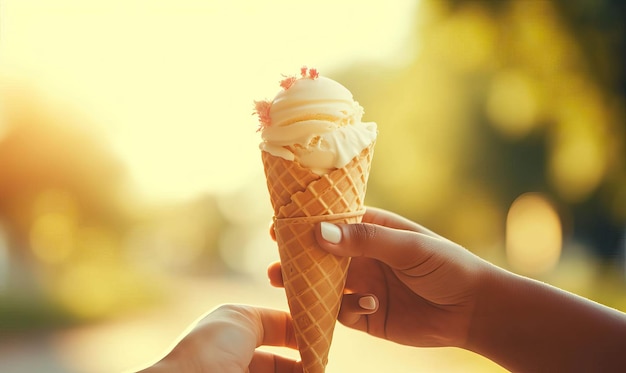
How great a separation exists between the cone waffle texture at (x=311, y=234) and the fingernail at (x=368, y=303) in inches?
3.3

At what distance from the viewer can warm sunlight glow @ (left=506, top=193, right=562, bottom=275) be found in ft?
11.7

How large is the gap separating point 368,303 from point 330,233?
0.98 feet

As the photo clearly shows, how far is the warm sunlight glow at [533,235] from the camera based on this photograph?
3.56m

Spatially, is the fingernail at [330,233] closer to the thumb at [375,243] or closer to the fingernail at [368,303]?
the thumb at [375,243]

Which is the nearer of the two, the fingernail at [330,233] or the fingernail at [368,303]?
the fingernail at [330,233]

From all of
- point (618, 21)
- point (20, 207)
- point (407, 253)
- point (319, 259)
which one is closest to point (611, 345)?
point (407, 253)

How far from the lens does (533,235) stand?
3.66m

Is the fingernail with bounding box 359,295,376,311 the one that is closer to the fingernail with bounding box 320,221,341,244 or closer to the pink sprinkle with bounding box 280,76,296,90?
the fingernail with bounding box 320,221,341,244

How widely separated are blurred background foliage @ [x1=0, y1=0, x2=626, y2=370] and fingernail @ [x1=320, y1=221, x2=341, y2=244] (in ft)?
6.03

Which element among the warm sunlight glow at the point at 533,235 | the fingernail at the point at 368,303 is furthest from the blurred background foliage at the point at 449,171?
the fingernail at the point at 368,303

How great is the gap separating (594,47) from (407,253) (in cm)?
364

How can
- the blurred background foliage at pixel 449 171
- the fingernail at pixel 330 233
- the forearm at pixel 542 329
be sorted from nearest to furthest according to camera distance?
the fingernail at pixel 330 233, the forearm at pixel 542 329, the blurred background foliage at pixel 449 171

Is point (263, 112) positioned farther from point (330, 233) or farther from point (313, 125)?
point (330, 233)

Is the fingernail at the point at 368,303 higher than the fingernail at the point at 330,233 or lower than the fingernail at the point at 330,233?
lower
